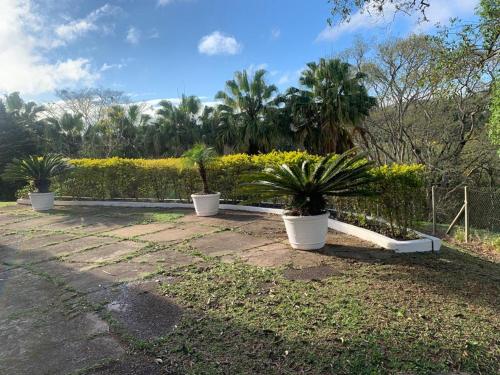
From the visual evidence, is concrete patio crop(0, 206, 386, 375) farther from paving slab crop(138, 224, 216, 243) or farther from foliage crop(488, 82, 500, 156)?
foliage crop(488, 82, 500, 156)

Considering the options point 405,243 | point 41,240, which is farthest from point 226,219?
point 405,243

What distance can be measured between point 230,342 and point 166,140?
25961 millimetres

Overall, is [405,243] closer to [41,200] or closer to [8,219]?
[8,219]

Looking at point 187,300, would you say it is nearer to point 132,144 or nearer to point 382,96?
point 382,96

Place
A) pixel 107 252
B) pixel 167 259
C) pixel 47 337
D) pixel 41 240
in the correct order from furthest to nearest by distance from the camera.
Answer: pixel 41 240
pixel 107 252
pixel 167 259
pixel 47 337

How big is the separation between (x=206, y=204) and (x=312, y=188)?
395 cm

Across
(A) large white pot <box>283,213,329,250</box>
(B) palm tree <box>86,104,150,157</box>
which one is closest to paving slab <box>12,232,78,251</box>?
(A) large white pot <box>283,213,329,250</box>

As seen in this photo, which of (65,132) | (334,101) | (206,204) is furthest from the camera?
(65,132)

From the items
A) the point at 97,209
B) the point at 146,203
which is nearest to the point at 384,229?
the point at 146,203

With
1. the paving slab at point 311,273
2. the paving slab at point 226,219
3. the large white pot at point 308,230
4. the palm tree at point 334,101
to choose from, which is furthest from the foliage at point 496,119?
the palm tree at point 334,101

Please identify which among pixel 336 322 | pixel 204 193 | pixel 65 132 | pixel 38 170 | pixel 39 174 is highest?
pixel 65 132

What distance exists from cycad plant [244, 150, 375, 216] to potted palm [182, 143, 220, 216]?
11.2 feet

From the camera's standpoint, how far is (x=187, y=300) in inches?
151

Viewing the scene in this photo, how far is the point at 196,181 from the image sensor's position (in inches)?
415
